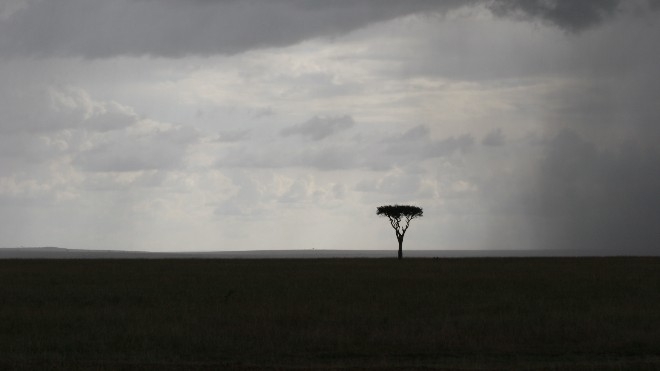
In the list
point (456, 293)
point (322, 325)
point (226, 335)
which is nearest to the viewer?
point (226, 335)

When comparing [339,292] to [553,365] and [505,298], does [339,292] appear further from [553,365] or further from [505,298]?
[553,365]

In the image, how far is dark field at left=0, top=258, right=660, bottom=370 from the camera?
24.2 m

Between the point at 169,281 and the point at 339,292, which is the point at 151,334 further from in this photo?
the point at 169,281

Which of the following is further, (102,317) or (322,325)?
(102,317)

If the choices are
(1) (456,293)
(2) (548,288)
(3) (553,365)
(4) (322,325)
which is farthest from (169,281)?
(3) (553,365)

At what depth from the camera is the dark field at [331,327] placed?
2416 centimetres

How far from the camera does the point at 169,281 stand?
56875 mm

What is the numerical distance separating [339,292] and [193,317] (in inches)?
567

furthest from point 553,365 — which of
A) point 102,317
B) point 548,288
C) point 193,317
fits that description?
point 548,288

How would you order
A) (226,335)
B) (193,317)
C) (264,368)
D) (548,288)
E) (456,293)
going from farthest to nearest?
(548,288) < (456,293) < (193,317) < (226,335) < (264,368)

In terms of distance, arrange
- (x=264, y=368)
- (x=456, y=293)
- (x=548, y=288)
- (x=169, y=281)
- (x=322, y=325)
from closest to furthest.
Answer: (x=264, y=368) → (x=322, y=325) → (x=456, y=293) → (x=548, y=288) → (x=169, y=281)

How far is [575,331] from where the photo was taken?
96.4 feet

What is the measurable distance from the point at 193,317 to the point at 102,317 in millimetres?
3511

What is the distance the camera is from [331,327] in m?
30.2
